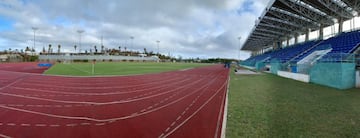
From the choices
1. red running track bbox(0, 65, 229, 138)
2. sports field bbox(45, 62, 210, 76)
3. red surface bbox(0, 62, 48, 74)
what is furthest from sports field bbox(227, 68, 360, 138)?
red surface bbox(0, 62, 48, 74)

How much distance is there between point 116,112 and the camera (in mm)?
5820

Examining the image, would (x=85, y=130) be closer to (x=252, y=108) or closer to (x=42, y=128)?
(x=42, y=128)

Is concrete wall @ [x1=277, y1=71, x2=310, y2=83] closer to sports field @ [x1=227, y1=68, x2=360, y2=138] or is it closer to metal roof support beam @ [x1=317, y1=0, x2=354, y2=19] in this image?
metal roof support beam @ [x1=317, y1=0, x2=354, y2=19]

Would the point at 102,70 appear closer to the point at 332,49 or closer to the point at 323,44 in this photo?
the point at 332,49

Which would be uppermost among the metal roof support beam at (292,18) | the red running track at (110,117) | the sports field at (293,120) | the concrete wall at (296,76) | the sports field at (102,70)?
the metal roof support beam at (292,18)

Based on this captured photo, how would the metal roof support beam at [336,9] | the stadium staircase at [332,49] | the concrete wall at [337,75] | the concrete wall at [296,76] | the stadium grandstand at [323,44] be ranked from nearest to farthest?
the concrete wall at [337,75] → the stadium grandstand at [323,44] → the concrete wall at [296,76] → the stadium staircase at [332,49] → the metal roof support beam at [336,9]

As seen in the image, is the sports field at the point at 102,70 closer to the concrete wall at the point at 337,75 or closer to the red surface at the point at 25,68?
the red surface at the point at 25,68

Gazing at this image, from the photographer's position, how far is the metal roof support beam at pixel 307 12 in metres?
18.6

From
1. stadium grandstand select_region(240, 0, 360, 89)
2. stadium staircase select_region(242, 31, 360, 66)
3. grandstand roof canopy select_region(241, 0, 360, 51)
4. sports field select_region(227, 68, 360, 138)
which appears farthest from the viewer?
grandstand roof canopy select_region(241, 0, 360, 51)

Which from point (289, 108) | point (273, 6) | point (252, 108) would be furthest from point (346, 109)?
point (273, 6)

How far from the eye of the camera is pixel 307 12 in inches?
848

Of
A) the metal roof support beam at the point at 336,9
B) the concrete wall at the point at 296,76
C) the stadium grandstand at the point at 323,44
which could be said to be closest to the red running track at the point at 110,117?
the stadium grandstand at the point at 323,44

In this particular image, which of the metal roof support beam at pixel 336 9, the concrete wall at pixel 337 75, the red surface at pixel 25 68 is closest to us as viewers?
the concrete wall at pixel 337 75

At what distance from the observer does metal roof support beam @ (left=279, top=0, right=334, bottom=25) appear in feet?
60.9
